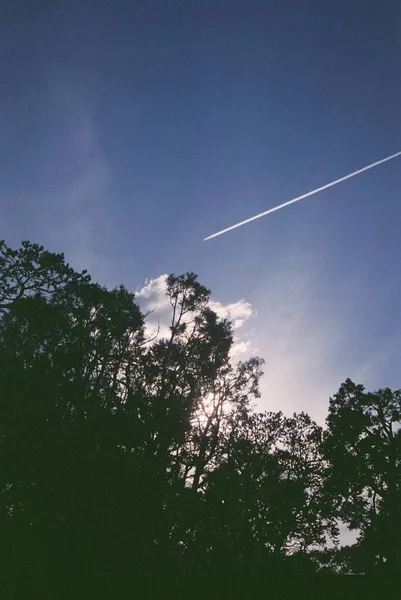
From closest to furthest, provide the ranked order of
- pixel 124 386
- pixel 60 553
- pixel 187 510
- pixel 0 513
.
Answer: pixel 60 553, pixel 0 513, pixel 187 510, pixel 124 386

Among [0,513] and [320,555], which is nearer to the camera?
[0,513]

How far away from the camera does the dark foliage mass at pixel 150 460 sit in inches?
328

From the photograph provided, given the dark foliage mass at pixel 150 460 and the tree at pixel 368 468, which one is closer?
the dark foliage mass at pixel 150 460

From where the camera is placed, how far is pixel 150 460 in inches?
405

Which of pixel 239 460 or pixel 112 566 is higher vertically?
pixel 239 460

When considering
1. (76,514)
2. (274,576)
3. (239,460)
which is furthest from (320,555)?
(76,514)

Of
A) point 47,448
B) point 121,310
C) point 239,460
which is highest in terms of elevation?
point 121,310

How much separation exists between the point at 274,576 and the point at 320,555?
13426 millimetres

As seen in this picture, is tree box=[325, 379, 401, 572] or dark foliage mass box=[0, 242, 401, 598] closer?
dark foliage mass box=[0, 242, 401, 598]

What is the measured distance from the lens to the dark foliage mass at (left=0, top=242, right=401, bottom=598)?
833 cm

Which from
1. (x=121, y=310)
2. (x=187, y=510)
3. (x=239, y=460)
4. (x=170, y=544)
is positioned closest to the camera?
(x=170, y=544)

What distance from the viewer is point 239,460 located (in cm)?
1842

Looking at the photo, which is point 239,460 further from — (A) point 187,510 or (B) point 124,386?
(B) point 124,386

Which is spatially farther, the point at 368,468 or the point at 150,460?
the point at 368,468
